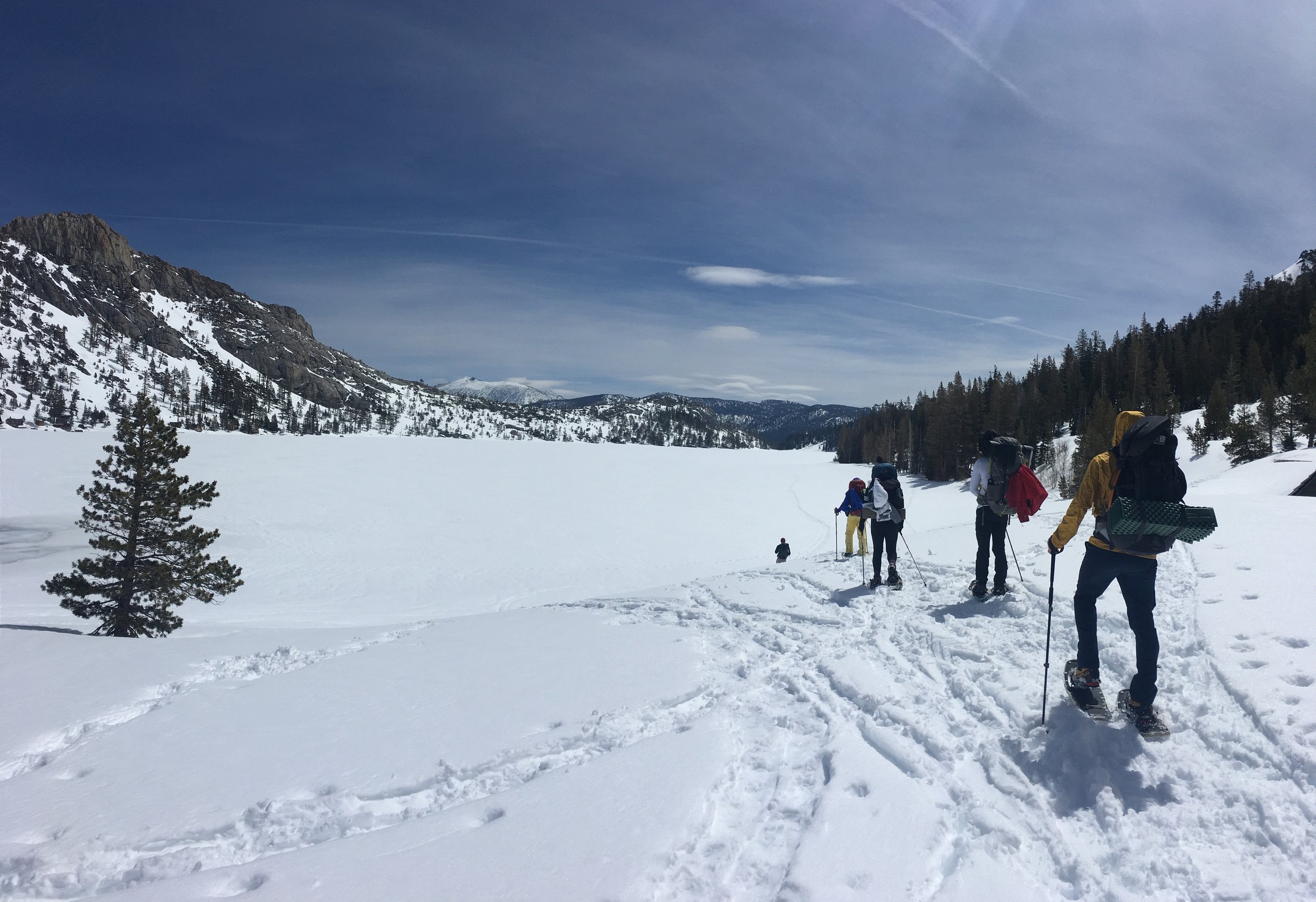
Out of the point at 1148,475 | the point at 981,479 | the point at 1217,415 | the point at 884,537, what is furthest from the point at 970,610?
the point at 1217,415

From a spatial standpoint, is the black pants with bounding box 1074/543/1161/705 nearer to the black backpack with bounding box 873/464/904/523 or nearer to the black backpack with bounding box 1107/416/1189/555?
the black backpack with bounding box 1107/416/1189/555

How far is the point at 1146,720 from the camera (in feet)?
13.1

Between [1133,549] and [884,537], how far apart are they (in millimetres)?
5568

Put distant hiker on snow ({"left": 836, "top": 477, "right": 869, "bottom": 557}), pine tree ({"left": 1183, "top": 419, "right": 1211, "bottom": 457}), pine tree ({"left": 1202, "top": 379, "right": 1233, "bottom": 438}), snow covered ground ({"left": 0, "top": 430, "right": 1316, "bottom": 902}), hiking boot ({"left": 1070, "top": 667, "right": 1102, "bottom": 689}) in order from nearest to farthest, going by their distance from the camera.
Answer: snow covered ground ({"left": 0, "top": 430, "right": 1316, "bottom": 902})
hiking boot ({"left": 1070, "top": 667, "right": 1102, "bottom": 689})
distant hiker on snow ({"left": 836, "top": 477, "right": 869, "bottom": 557})
pine tree ({"left": 1183, "top": 419, "right": 1211, "bottom": 457})
pine tree ({"left": 1202, "top": 379, "right": 1233, "bottom": 438})

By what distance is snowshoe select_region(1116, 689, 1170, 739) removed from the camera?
3.92 m

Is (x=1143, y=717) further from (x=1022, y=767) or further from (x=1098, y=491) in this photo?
(x=1098, y=491)

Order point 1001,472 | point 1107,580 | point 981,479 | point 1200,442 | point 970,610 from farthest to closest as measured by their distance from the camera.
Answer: point 1200,442 < point 981,479 < point 1001,472 < point 970,610 < point 1107,580

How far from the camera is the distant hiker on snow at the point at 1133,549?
3.94m

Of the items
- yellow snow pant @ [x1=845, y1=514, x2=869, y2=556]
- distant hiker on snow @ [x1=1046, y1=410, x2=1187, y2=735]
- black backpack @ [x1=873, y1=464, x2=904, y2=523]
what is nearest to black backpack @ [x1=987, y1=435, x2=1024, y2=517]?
black backpack @ [x1=873, y1=464, x2=904, y2=523]

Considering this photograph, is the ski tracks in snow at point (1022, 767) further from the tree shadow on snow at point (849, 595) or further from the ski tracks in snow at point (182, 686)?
the ski tracks in snow at point (182, 686)

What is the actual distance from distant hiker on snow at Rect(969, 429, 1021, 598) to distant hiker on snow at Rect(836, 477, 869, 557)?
341 centimetres

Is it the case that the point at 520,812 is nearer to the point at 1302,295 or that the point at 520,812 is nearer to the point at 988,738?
the point at 988,738

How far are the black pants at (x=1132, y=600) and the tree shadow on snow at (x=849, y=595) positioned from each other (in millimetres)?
4366

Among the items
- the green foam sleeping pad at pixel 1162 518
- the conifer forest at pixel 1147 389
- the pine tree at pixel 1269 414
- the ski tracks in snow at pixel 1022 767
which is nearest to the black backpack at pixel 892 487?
the ski tracks in snow at pixel 1022 767
